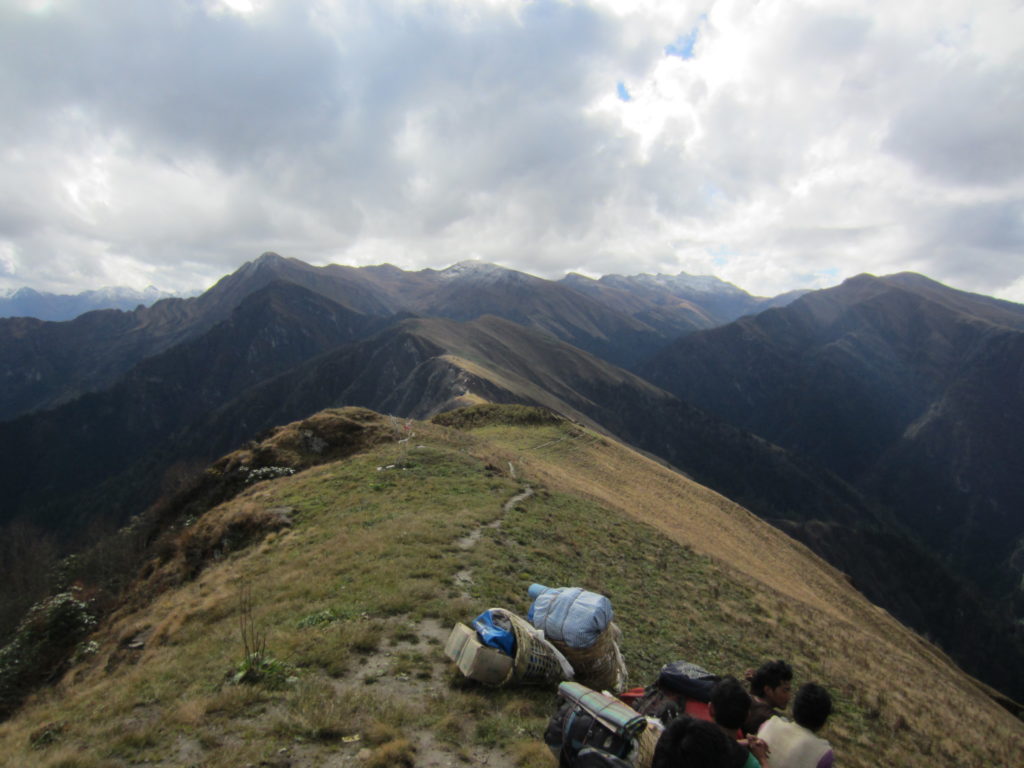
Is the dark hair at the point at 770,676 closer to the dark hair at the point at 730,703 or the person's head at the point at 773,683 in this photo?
the person's head at the point at 773,683

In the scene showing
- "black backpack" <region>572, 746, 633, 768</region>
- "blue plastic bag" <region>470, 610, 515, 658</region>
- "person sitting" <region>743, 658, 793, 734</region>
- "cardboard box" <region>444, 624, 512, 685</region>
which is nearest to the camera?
"black backpack" <region>572, 746, 633, 768</region>

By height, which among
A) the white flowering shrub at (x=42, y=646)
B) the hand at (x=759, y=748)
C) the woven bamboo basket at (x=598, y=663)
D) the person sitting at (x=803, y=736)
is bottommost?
the white flowering shrub at (x=42, y=646)

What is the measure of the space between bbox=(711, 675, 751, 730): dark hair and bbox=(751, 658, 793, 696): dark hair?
1.25 meters

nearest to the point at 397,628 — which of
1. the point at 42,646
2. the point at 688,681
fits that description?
the point at 688,681

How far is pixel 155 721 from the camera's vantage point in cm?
759

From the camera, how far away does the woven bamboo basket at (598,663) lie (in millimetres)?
8773

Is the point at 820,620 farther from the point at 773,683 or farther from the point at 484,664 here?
the point at 484,664

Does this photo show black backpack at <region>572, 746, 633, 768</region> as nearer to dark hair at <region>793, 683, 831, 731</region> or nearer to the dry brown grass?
dark hair at <region>793, 683, 831, 731</region>

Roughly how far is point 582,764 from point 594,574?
12606mm

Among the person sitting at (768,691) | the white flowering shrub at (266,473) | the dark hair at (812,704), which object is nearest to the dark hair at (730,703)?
the dark hair at (812,704)

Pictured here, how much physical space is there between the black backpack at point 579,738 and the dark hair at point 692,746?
85 cm

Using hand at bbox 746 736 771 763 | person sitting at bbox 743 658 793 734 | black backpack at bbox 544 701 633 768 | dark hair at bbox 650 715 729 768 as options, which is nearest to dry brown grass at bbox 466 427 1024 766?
person sitting at bbox 743 658 793 734

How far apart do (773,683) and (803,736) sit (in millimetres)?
1123

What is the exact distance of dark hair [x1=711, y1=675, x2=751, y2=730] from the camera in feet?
19.3
